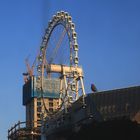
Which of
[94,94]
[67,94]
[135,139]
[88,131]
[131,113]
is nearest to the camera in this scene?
[135,139]

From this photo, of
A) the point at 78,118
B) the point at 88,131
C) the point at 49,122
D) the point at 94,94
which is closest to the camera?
the point at 88,131

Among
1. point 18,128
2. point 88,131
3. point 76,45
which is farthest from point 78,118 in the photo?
point 18,128

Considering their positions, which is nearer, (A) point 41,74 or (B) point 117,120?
(B) point 117,120

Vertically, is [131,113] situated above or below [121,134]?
above

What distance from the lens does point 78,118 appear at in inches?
4663

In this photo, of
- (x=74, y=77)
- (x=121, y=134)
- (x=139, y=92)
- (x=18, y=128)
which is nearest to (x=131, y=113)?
(x=139, y=92)

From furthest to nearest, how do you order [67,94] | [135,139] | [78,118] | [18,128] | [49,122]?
[18,128] < [49,122] < [67,94] < [78,118] < [135,139]

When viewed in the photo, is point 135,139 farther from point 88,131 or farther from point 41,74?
point 41,74

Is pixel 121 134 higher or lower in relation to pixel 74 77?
lower

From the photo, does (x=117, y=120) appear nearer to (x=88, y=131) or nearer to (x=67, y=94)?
(x=88, y=131)

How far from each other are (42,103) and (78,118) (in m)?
30.6

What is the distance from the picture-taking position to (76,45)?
125 metres

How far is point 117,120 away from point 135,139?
908cm

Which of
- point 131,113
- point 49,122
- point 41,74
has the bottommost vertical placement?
point 131,113
